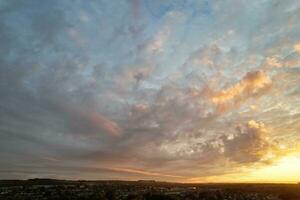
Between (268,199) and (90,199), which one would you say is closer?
(90,199)

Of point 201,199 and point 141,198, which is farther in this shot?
point 201,199

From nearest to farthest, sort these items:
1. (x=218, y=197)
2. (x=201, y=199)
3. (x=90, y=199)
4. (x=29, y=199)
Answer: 1. (x=90, y=199)
2. (x=29, y=199)
3. (x=201, y=199)
4. (x=218, y=197)

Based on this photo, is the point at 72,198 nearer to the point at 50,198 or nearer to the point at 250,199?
the point at 50,198

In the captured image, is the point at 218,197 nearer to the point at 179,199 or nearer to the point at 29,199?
the point at 179,199

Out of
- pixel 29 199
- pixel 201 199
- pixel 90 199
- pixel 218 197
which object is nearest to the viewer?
pixel 90 199

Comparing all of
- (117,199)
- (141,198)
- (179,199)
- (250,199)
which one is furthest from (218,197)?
(117,199)

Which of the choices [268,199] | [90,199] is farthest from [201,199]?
[90,199]

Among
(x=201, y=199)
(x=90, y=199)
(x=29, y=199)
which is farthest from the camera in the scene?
(x=201, y=199)

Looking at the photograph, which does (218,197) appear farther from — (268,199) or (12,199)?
(12,199)
